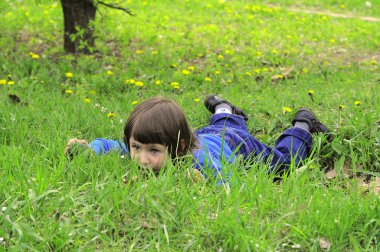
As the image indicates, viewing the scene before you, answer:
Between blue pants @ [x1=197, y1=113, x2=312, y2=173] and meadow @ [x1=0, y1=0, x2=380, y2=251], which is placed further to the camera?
blue pants @ [x1=197, y1=113, x2=312, y2=173]

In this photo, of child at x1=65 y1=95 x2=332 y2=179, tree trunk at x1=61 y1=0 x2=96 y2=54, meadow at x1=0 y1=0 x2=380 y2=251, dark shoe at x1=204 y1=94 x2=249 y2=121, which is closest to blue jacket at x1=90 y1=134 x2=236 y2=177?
child at x1=65 y1=95 x2=332 y2=179

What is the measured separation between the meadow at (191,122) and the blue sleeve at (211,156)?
9 centimetres

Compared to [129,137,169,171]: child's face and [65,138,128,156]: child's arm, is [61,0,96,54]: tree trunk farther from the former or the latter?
[129,137,169,171]: child's face

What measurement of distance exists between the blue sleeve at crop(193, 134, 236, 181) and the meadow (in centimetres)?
9

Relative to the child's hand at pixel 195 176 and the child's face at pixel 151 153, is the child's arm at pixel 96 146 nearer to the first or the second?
the child's face at pixel 151 153

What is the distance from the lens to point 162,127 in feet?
11.0

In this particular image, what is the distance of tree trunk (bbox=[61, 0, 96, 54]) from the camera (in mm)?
6609

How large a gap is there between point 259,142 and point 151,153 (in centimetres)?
105

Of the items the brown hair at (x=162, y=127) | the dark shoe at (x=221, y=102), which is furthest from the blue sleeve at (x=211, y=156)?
the dark shoe at (x=221, y=102)

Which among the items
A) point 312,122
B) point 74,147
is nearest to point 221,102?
point 312,122

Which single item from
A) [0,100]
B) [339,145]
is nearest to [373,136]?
[339,145]

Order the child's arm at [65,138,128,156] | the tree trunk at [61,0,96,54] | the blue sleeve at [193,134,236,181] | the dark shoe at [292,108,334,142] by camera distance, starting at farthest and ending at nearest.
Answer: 1. the tree trunk at [61,0,96,54]
2. the dark shoe at [292,108,334,142]
3. the child's arm at [65,138,128,156]
4. the blue sleeve at [193,134,236,181]

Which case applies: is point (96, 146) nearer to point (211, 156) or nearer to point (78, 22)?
point (211, 156)

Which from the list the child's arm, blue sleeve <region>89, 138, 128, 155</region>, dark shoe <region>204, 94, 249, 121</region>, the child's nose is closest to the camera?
the child's nose
